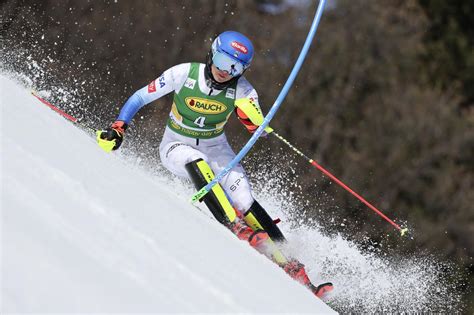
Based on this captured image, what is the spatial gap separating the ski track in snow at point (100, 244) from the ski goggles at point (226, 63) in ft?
3.29

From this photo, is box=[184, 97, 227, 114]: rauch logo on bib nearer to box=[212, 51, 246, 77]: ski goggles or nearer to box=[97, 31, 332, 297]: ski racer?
box=[97, 31, 332, 297]: ski racer

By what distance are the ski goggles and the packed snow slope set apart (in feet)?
3.98

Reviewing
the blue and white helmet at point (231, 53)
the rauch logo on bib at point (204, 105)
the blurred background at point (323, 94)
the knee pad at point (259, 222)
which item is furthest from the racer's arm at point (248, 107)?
the blurred background at point (323, 94)

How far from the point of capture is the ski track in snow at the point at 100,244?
279 cm

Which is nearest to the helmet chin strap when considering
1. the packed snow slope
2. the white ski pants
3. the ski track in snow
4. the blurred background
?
the white ski pants

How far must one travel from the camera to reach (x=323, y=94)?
20.7 m

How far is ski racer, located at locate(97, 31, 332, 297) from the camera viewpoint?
222 inches

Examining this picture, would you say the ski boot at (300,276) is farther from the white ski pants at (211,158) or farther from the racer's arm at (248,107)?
the racer's arm at (248,107)

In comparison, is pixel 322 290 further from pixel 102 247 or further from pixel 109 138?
pixel 102 247

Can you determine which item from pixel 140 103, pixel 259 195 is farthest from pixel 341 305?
pixel 259 195

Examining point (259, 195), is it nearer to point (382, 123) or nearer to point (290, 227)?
point (290, 227)

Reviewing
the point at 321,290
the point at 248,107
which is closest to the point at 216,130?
the point at 248,107

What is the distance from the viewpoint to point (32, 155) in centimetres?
384

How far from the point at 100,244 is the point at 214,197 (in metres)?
2.53
